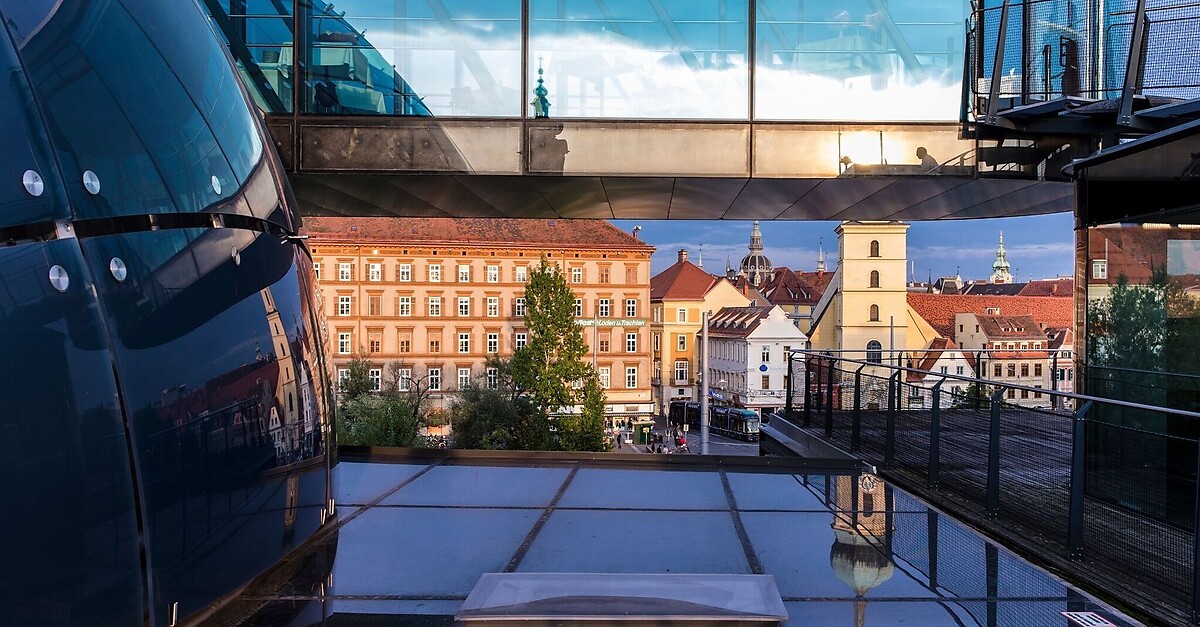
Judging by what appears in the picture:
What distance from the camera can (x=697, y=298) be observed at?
10862 centimetres

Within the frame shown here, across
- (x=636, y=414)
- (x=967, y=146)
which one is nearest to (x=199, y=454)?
(x=967, y=146)

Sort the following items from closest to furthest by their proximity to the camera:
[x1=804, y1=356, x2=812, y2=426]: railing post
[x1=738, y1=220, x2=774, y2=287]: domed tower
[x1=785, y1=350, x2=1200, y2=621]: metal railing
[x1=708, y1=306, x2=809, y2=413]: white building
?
[x1=785, y1=350, x2=1200, y2=621]: metal railing → [x1=804, y1=356, x2=812, y2=426]: railing post → [x1=708, y1=306, x2=809, y2=413]: white building → [x1=738, y1=220, x2=774, y2=287]: domed tower

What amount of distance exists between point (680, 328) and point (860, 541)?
345ft

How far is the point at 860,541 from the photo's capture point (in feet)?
11.1

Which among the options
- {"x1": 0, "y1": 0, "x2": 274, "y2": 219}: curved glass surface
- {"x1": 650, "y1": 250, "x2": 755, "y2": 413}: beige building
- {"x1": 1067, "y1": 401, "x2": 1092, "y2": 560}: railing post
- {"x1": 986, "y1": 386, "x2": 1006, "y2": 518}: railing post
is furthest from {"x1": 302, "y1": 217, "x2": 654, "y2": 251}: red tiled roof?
{"x1": 0, "y1": 0, "x2": 274, "y2": 219}: curved glass surface

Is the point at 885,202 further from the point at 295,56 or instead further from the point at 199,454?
the point at 199,454

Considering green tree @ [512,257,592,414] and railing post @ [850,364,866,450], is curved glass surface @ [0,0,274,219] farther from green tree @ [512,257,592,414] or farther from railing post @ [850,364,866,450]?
green tree @ [512,257,592,414]

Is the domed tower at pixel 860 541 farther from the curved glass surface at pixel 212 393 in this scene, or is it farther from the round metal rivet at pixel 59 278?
the round metal rivet at pixel 59 278

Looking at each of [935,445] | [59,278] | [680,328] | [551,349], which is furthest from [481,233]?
[59,278]

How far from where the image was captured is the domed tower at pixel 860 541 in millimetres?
2789

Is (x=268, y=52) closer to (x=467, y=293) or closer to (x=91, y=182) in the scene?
(x=91, y=182)

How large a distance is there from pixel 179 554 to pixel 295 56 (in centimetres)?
1077

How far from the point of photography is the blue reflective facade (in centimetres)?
146

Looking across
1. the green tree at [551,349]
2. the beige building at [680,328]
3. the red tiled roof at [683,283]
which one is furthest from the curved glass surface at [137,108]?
the red tiled roof at [683,283]
